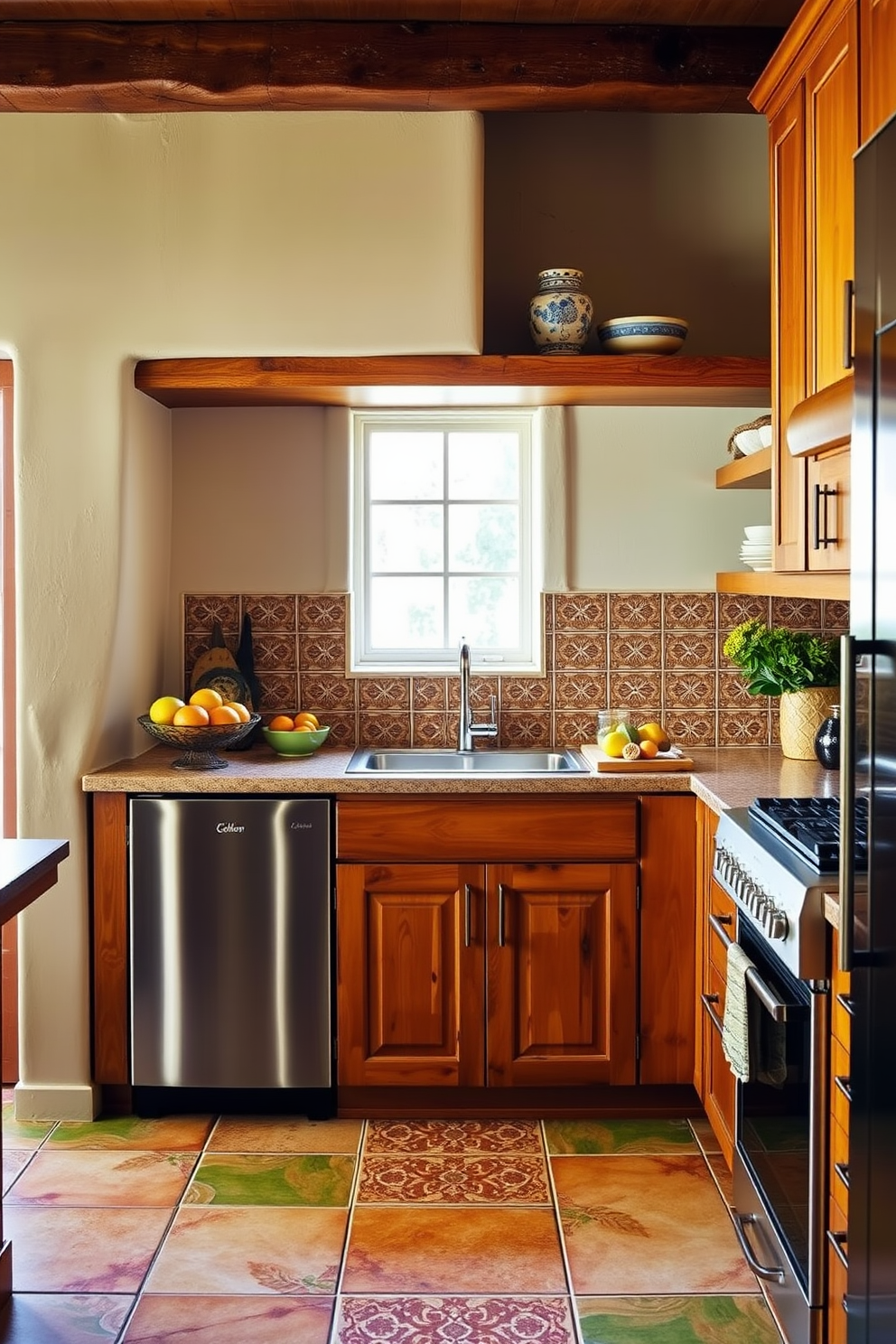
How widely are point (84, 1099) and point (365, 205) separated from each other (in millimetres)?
2438

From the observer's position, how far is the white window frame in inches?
145

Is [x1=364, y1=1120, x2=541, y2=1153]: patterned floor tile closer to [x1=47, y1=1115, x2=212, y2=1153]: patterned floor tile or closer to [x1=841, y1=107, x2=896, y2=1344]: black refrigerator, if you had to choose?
[x1=47, y1=1115, x2=212, y2=1153]: patterned floor tile

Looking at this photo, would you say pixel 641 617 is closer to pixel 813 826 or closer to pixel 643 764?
pixel 643 764

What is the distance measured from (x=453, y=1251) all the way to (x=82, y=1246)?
77cm

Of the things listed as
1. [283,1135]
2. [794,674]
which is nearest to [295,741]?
[283,1135]

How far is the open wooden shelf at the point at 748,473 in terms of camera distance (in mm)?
3072

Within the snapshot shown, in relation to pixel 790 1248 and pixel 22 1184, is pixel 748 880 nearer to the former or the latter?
pixel 790 1248

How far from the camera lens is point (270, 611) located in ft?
12.1

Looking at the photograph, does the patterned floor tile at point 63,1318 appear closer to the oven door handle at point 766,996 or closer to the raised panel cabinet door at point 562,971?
the raised panel cabinet door at point 562,971

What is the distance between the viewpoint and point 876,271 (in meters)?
1.44

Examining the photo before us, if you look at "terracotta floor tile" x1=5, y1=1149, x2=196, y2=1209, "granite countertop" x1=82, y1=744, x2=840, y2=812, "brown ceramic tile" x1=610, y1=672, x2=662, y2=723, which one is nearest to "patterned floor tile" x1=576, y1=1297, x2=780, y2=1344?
"terracotta floor tile" x1=5, y1=1149, x2=196, y2=1209

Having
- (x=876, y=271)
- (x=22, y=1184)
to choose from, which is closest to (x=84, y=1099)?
(x=22, y=1184)

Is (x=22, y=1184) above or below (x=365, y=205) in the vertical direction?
below

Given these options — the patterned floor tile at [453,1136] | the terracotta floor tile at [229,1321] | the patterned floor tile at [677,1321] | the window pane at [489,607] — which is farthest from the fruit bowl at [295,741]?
the patterned floor tile at [677,1321]
